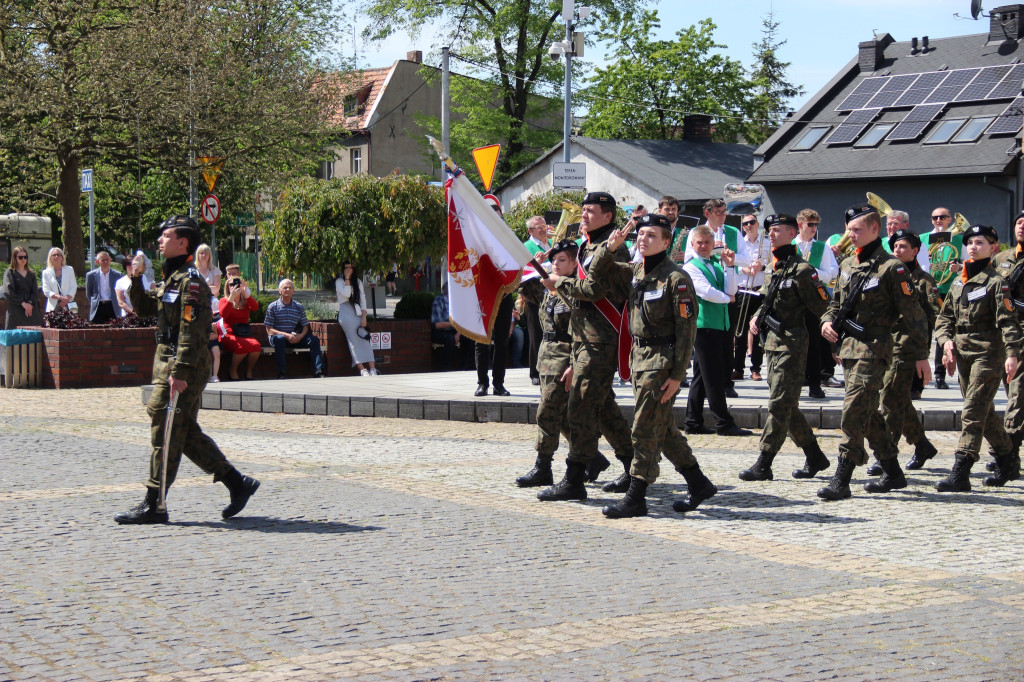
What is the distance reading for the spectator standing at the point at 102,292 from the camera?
734 inches

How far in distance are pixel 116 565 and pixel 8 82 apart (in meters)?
21.1

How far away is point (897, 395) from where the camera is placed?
9008 mm

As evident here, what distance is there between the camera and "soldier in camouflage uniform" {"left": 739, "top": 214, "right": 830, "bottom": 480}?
8961mm

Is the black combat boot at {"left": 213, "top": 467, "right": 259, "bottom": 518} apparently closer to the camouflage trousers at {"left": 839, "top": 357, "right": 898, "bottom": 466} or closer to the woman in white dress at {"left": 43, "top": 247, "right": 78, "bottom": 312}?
the camouflage trousers at {"left": 839, "top": 357, "right": 898, "bottom": 466}

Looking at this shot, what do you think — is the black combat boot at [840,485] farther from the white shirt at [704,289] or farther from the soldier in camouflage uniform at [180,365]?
the soldier in camouflage uniform at [180,365]

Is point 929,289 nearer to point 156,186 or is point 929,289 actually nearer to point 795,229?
point 795,229

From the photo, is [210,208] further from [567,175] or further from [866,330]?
[866,330]

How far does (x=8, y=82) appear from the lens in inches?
988

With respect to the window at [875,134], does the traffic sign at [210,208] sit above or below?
below

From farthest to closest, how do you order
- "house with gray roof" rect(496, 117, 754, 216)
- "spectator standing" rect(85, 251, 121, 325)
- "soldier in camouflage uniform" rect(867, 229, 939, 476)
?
"house with gray roof" rect(496, 117, 754, 216)
"spectator standing" rect(85, 251, 121, 325)
"soldier in camouflage uniform" rect(867, 229, 939, 476)

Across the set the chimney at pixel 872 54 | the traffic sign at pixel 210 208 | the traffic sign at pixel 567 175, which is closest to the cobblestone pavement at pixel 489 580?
the traffic sign at pixel 567 175

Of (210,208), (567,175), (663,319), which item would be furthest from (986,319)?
(210,208)

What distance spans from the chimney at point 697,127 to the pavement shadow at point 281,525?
4701 cm

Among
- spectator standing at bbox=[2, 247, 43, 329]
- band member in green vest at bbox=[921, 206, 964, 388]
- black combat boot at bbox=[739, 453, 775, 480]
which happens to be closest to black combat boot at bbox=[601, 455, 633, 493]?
black combat boot at bbox=[739, 453, 775, 480]
